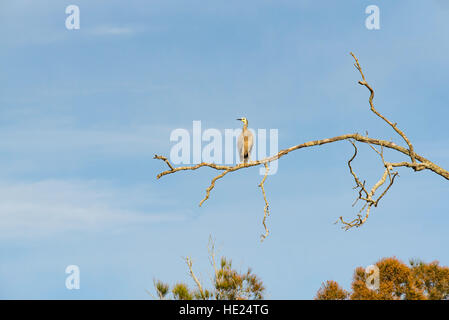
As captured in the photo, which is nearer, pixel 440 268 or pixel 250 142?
pixel 250 142
